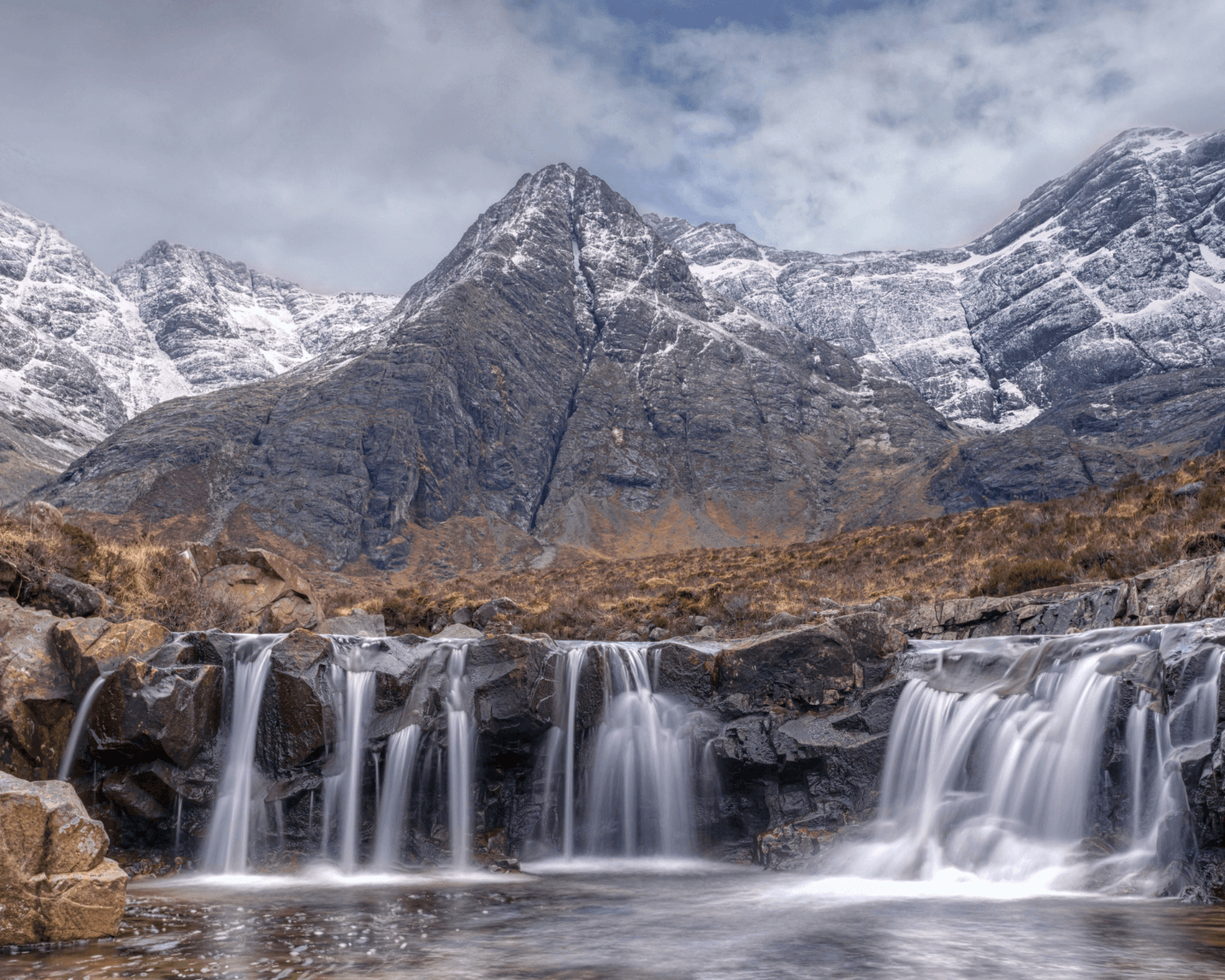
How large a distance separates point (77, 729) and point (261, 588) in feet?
40.9

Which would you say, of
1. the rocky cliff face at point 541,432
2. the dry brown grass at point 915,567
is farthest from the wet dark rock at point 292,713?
the rocky cliff face at point 541,432

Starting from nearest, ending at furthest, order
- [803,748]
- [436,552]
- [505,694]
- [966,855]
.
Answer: [966,855]
[803,748]
[505,694]
[436,552]

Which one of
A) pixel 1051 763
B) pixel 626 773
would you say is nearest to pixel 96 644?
pixel 626 773

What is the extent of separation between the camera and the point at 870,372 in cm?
16575

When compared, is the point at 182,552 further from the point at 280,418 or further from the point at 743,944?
the point at 280,418

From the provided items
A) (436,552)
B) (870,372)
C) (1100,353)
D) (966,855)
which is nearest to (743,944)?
(966,855)

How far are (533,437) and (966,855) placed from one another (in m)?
119

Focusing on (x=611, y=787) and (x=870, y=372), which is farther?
(x=870, y=372)

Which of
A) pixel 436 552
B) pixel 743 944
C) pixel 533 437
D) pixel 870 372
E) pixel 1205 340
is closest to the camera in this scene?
pixel 743 944

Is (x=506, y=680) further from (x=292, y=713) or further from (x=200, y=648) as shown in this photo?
(x=200, y=648)

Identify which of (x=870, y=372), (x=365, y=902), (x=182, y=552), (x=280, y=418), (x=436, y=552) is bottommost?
(x=365, y=902)

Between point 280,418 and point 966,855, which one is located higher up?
point 280,418

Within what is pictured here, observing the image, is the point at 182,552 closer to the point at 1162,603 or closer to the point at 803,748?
the point at 803,748

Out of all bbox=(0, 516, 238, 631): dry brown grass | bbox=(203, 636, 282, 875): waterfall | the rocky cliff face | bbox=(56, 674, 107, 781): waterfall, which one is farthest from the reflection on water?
the rocky cliff face
